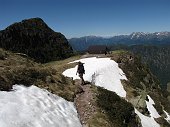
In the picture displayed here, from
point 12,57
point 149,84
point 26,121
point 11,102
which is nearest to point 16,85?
point 11,102

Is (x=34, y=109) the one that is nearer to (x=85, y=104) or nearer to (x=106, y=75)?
(x=85, y=104)

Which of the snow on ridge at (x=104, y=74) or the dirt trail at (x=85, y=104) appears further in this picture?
the snow on ridge at (x=104, y=74)

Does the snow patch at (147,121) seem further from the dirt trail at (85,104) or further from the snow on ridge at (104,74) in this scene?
the dirt trail at (85,104)

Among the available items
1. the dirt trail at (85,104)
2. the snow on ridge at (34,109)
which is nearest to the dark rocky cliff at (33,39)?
the dirt trail at (85,104)

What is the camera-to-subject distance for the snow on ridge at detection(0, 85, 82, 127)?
74.9ft

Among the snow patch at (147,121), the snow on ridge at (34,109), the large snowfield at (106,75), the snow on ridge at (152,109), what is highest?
the snow on ridge at (34,109)

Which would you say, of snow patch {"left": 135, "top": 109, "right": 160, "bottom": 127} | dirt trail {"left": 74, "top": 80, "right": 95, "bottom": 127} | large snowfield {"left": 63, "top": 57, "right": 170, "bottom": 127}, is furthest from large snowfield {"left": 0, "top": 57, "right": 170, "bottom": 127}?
large snowfield {"left": 63, "top": 57, "right": 170, "bottom": 127}

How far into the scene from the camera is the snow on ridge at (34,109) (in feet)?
74.9

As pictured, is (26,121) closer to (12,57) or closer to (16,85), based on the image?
(16,85)

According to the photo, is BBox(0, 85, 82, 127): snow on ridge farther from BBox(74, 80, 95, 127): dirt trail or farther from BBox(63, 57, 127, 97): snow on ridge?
BBox(63, 57, 127, 97): snow on ridge

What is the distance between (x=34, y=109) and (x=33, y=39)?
121659 mm

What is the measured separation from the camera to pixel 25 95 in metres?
27.8

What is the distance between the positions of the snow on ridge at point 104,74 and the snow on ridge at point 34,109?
27343mm

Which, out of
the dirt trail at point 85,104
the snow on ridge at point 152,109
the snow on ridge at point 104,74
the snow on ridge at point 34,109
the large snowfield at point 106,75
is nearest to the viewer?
the snow on ridge at point 34,109
